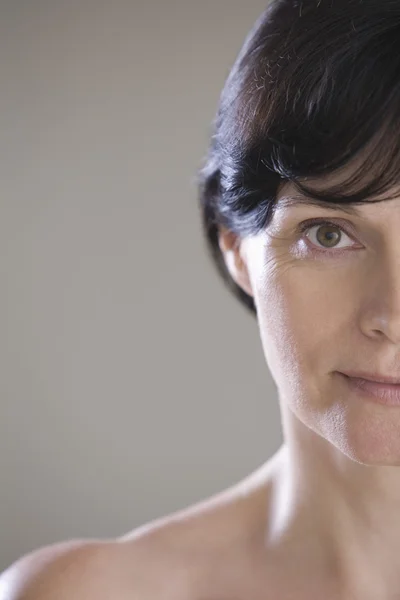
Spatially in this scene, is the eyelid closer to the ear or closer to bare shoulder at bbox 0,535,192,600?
the ear

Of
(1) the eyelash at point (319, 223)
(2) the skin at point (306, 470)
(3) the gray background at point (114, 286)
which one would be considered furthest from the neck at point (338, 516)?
(3) the gray background at point (114, 286)

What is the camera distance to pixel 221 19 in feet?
5.92

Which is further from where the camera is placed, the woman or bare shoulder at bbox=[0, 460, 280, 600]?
bare shoulder at bbox=[0, 460, 280, 600]

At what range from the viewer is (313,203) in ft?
2.66

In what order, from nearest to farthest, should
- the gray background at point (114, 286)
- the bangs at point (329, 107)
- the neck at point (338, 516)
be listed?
the bangs at point (329, 107)
the neck at point (338, 516)
the gray background at point (114, 286)

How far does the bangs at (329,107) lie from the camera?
0.74 metres

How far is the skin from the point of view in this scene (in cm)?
80

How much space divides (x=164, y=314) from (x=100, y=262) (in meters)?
0.17

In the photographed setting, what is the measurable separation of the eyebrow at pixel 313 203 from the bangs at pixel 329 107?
1 centimetres

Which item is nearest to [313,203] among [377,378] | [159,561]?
[377,378]

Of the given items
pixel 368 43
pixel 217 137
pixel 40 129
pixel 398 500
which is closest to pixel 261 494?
pixel 398 500

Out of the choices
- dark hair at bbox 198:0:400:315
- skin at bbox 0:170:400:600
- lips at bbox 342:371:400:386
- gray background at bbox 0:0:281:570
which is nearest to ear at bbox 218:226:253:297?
skin at bbox 0:170:400:600

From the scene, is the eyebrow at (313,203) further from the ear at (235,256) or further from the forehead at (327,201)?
the ear at (235,256)

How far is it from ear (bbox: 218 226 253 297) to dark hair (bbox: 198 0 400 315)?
4.3 inches
